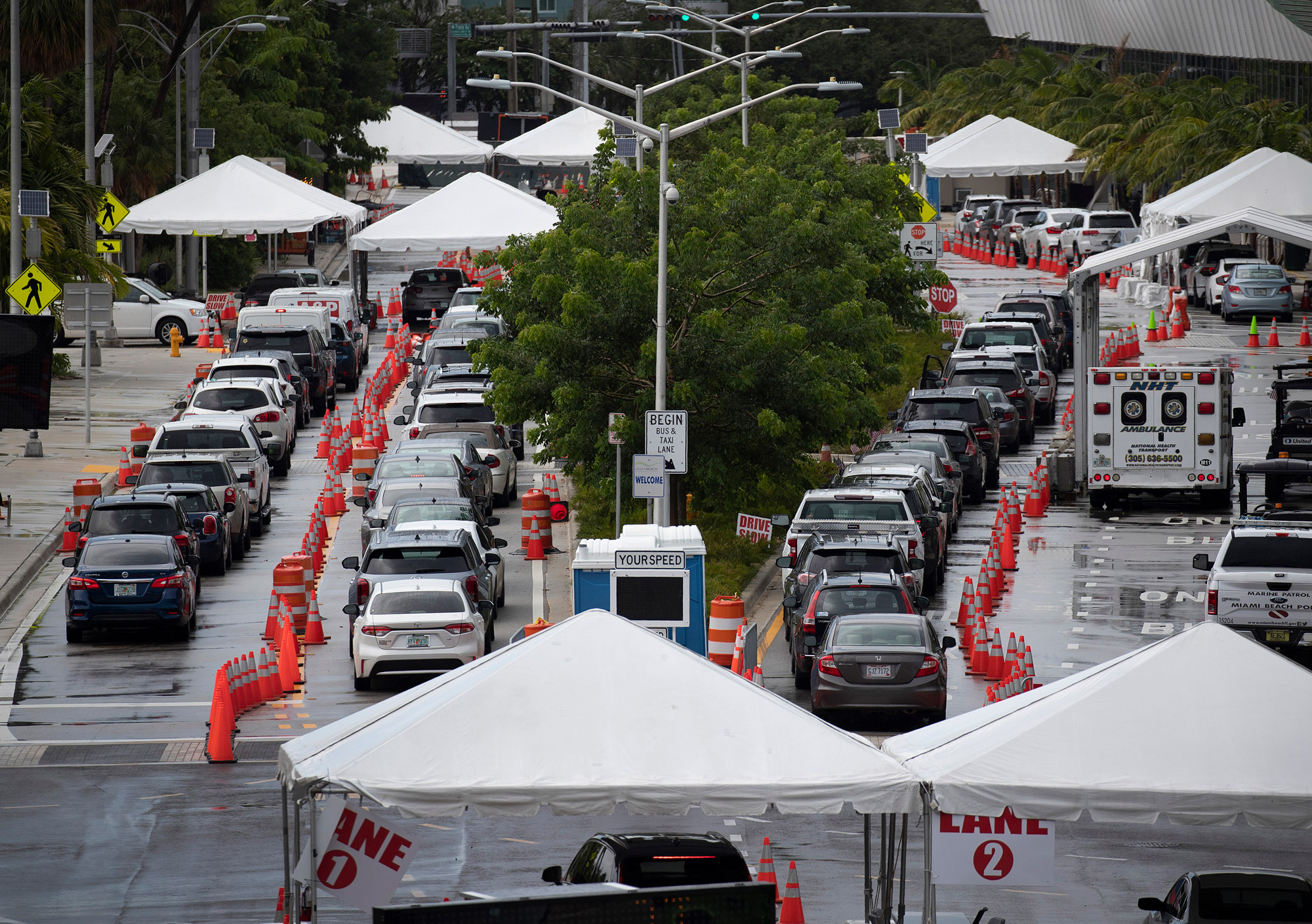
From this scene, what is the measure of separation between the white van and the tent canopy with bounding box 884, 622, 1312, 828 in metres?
34.4

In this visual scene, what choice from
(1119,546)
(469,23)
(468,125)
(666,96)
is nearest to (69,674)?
(1119,546)

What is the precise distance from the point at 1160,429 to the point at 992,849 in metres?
22.2

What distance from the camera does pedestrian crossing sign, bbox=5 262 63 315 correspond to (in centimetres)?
3700

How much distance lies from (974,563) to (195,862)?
16.6 meters

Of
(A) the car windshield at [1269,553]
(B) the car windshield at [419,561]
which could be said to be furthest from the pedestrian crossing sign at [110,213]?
(A) the car windshield at [1269,553]

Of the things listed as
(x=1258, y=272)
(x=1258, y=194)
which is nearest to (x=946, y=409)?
(x=1258, y=194)

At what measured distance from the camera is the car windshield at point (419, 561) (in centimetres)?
2431

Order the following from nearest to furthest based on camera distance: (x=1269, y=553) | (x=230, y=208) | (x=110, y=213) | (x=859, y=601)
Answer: (x=859, y=601)
(x=1269, y=553)
(x=110, y=213)
(x=230, y=208)

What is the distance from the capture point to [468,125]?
12800cm

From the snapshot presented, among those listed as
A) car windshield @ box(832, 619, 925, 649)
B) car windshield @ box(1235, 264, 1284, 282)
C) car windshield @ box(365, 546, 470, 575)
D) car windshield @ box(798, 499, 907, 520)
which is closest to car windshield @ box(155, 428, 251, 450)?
car windshield @ box(365, 546, 470, 575)

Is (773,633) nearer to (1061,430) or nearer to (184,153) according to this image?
(1061,430)

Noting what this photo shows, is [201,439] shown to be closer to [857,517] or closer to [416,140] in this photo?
[857,517]

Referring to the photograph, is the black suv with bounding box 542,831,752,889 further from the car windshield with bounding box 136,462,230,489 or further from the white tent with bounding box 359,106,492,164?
the white tent with bounding box 359,106,492,164

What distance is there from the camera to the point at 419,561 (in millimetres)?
24438
